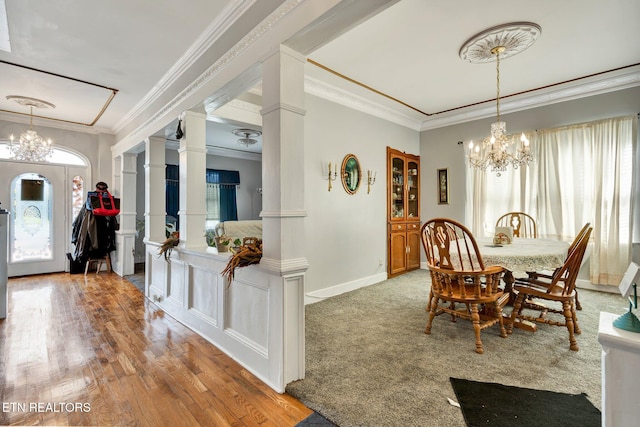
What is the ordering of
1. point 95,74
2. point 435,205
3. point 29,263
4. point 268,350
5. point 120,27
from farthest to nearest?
point 435,205 < point 29,263 < point 95,74 < point 120,27 < point 268,350

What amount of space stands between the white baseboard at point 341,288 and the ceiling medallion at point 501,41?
122 inches

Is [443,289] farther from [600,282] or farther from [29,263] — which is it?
[29,263]

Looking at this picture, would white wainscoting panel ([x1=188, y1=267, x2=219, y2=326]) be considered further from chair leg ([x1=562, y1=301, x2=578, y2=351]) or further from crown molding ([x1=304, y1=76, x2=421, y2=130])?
chair leg ([x1=562, y1=301, x2=578, y2=351])

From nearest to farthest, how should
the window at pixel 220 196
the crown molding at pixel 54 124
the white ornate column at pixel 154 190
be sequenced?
the white ornate column at pixel 154 190 → the crown molding at pixel 54 124 → the window at pixel 220 196

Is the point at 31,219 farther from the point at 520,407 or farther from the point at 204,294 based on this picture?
the point at 520,407

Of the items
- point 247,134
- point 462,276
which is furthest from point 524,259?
point 247,134

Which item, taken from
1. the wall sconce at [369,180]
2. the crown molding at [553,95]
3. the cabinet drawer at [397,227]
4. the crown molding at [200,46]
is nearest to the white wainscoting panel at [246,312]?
the crown molding at [200,46]

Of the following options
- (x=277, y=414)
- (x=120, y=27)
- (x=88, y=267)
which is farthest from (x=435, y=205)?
(x=88, y=267)

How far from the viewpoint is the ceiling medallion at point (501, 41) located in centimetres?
269

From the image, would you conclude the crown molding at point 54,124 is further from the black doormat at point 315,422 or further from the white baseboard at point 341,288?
the black doormat at point 315,422

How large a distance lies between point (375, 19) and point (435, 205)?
369 centimetres

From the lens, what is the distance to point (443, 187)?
17.7 ft

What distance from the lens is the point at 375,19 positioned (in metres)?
2.57

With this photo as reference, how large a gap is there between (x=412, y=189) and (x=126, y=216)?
5.25 m
